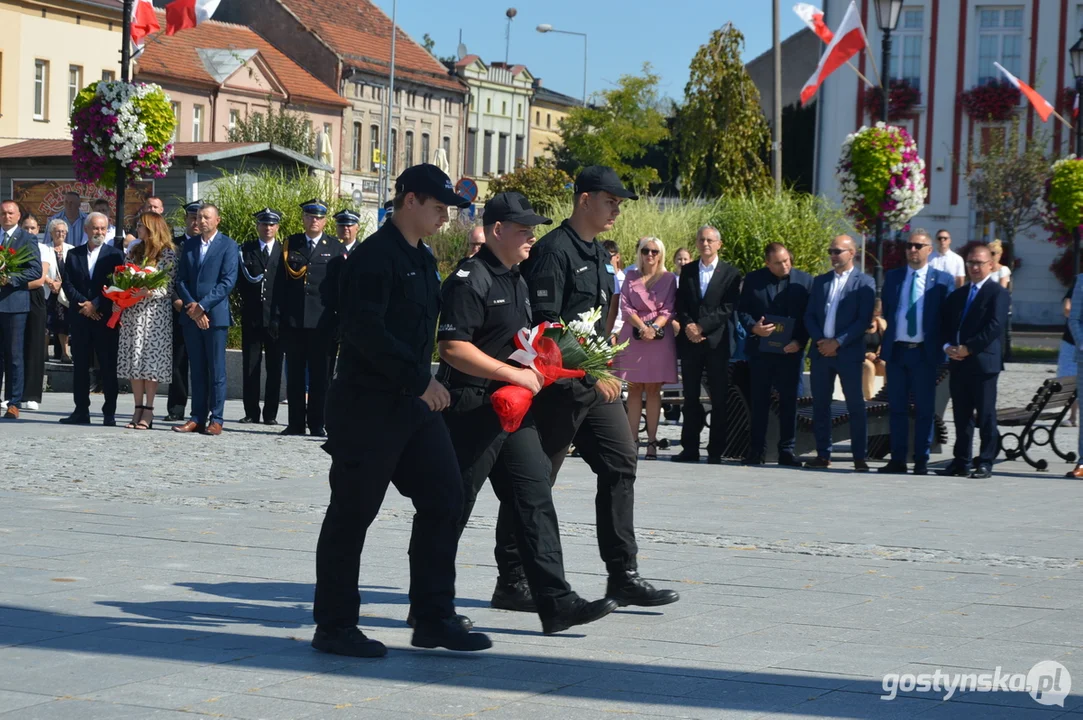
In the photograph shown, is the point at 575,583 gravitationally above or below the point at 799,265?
below

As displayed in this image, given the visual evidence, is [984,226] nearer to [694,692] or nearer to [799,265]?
[799,265]

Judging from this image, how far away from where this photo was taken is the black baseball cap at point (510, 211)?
22.1ft

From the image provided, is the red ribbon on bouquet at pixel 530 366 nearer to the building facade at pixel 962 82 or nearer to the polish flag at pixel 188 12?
the polish flag at pixel 188 12

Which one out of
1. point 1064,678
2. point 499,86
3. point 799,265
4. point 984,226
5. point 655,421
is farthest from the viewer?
point 499,86

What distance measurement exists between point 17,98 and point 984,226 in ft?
98.9

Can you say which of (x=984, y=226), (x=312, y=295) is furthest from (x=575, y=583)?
(x=984, y=226)

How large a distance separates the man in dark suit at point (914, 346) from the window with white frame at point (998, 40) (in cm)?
3713

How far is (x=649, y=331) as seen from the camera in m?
14.0

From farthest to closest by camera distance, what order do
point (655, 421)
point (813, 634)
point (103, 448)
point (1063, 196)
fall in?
point (1063, 196) < point (655, 421) < point (103, 448) < point (813, 634)

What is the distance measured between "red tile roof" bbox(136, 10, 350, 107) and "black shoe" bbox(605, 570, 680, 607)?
5860 centimetres

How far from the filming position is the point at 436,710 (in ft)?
17.4

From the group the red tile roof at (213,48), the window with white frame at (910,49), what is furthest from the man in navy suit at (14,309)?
the red tile roof at (213,48)

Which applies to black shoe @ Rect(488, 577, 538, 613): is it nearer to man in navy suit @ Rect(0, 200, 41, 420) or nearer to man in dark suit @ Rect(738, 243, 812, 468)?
man in dark suit @ Rect(738, 243, 812, 468)

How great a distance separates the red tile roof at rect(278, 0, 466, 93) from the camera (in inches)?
3125
